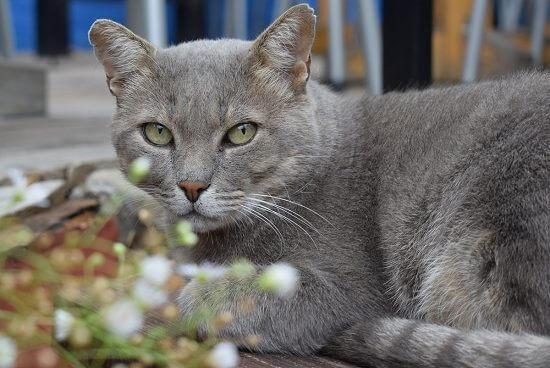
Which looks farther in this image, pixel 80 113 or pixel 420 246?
pixel 80 113

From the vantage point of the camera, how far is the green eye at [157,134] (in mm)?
1919

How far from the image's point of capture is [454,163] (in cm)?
185

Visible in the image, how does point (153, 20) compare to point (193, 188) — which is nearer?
point (193, 188)

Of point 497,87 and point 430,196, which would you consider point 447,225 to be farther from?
point 497,87

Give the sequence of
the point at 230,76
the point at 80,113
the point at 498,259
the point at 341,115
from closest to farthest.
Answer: the point at 498,259 < the point at 230,76 < the point at 341,115 < the point at 80,113

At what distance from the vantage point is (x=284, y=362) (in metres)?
1.72

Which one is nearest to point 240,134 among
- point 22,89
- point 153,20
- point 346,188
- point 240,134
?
point 240,134

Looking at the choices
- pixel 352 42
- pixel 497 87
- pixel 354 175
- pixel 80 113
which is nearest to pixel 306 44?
pixel 354 175

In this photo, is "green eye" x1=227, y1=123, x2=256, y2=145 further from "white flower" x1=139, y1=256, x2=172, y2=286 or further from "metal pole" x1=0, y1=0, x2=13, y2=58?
"metal pole" x1=0, y1=0, x2=13, y2=58

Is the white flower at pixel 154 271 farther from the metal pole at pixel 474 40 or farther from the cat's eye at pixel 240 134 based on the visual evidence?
the metal pole at pixel 474 40

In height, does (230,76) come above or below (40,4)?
above

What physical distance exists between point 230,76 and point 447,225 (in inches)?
23.6

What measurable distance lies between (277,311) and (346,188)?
0.38 m

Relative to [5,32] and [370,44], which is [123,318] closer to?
[370,44]
